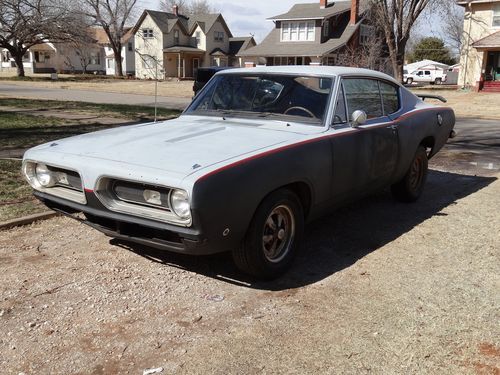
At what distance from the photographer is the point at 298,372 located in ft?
9.36

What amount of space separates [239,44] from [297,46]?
56.1 feet

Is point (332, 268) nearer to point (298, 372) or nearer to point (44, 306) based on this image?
point (298, 372)

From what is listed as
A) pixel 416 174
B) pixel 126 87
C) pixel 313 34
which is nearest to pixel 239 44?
pixel 313 34

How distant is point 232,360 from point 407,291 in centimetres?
160

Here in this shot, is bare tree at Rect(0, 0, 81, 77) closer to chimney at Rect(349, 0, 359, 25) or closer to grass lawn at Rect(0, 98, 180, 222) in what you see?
chimney at Rect(349, 0, 359, 25)

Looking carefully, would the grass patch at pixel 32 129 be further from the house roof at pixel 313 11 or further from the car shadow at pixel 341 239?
the house roof at pixel 313 11

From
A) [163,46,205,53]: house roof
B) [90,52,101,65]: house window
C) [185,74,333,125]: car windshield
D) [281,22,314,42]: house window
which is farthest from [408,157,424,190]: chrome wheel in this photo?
[90,52,101,65]: house window

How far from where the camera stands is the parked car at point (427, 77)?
55.3 metres

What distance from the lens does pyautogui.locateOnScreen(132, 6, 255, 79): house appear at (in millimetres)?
57844

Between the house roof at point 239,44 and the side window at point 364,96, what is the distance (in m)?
55.7

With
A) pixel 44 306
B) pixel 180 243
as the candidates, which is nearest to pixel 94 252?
pixel 44 306

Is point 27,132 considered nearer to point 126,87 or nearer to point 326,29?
point 126,87

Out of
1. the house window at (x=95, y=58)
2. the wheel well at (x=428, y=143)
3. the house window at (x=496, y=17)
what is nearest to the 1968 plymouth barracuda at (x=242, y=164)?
the wheel well at (x=428, y=143)

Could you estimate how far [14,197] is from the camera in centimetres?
582
